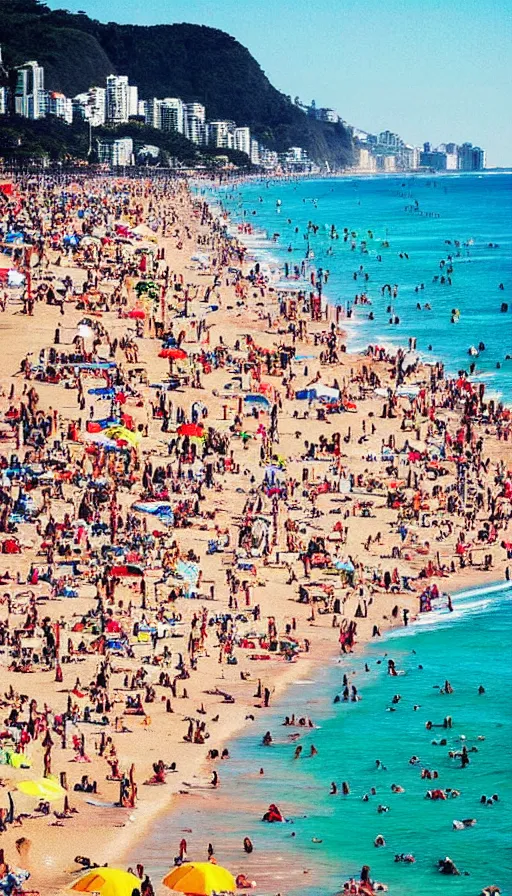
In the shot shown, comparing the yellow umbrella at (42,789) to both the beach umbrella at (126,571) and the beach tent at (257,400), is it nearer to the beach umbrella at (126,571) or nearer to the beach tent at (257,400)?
the beach umbrella at (126,571)

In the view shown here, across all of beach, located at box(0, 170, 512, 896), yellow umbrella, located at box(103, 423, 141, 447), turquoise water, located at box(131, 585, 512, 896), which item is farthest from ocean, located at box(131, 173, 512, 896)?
yellow umbrella, located at box(103, 423, 141, 447)

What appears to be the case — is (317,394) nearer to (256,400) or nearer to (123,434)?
(256,400)

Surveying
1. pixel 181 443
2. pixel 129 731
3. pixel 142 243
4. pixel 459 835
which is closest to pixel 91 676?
pixel 129 731

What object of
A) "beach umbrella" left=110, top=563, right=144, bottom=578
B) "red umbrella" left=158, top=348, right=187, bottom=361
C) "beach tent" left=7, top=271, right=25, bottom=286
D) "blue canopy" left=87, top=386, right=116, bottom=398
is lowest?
"beach umbrella" left=110, top=563, right=144, bottom=578

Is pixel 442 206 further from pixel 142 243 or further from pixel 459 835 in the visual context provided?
pixel 459 835

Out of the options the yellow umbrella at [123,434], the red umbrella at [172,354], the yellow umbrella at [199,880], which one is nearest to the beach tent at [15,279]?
the red umbrella at [172,354]

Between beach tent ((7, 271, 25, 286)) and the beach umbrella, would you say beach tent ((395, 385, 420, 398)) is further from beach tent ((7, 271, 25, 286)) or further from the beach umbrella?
the beach umbrella
